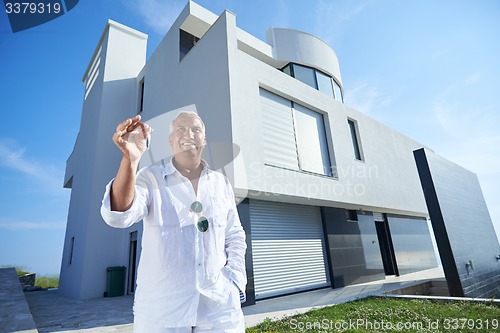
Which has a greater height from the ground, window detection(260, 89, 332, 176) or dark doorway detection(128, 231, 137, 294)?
window detection(260, 89, 332, 176)

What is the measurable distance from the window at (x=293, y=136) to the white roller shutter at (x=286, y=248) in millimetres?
1403

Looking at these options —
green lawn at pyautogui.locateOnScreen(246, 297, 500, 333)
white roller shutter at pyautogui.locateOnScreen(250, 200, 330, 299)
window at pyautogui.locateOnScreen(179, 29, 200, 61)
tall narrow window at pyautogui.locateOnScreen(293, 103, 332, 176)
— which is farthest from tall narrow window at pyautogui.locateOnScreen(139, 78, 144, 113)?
green lawn at pyautogui.locateOnScreen(246, 297, 500, 333)

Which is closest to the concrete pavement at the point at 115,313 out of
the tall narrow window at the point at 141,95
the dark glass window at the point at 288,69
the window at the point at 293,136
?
the window at the point at 293,136

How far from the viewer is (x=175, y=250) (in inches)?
50.6

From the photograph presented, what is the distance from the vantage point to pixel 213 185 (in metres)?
1.60

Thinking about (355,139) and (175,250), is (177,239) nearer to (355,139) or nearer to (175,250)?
(175,250)

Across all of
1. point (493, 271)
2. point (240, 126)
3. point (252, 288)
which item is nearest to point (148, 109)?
point (240, 126)

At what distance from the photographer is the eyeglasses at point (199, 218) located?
138 centimetres

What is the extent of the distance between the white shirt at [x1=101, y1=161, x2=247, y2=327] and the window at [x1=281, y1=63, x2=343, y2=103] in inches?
396

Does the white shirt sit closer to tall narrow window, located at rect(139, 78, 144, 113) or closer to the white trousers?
the white trousers

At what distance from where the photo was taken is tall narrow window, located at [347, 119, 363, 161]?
1044 centimetres

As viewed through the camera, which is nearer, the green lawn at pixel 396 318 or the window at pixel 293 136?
the green lawn at pixel 396 318

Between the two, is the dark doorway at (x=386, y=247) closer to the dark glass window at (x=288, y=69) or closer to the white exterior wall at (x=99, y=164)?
the dark glass window at (x=288, y=69)

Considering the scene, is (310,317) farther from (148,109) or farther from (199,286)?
(148,109)
